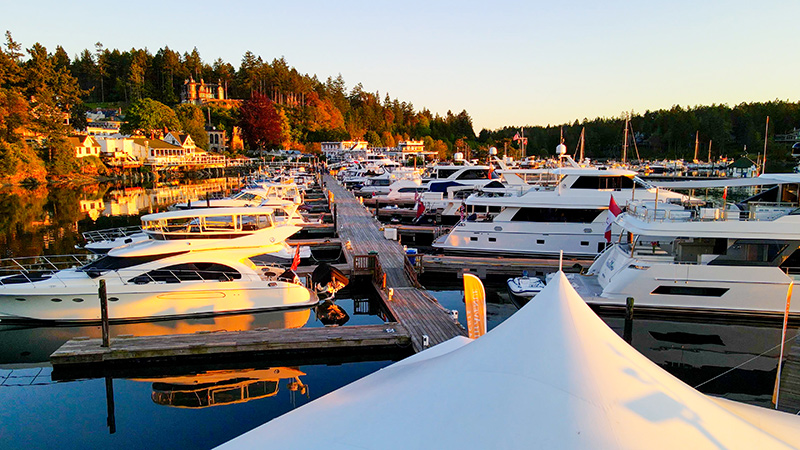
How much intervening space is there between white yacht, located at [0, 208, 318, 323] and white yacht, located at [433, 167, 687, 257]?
920 cm

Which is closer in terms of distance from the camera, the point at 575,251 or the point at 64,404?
the point at 64,404

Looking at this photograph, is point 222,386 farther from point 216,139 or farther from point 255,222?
point 216,139

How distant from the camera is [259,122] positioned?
9675 cm

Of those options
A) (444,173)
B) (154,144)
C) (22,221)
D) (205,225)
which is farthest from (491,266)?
(154,144)

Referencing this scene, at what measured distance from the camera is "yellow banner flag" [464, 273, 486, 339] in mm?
9508

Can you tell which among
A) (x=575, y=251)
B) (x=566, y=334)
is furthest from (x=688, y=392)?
(x=575, y=251)

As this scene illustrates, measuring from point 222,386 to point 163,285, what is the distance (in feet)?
14.7

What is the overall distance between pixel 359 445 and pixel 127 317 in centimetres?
1256

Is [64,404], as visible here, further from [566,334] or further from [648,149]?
[648,149]

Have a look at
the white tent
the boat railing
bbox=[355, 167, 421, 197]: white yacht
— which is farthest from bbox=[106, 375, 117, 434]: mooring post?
bbox=[355, 167, 421, 197]: white yacht

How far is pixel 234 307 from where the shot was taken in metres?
15.0

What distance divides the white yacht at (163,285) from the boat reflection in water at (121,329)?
250 millimetres

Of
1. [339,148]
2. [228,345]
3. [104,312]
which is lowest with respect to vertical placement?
[228,345]

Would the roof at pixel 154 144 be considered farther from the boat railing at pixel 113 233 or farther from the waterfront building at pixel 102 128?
the boat railing at pixel 113 233
